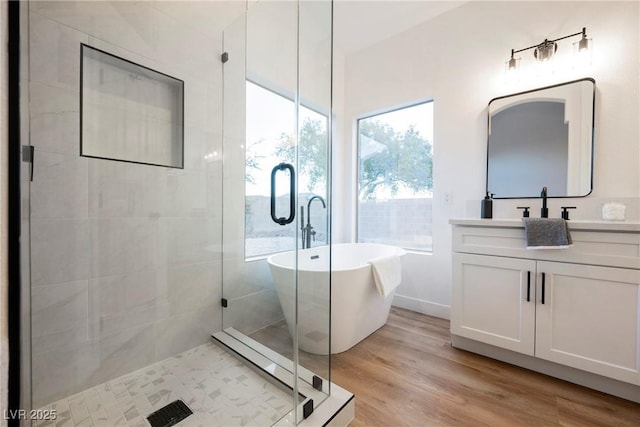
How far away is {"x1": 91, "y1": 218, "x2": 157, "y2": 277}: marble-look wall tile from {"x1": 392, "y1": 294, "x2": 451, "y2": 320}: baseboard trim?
2.21m

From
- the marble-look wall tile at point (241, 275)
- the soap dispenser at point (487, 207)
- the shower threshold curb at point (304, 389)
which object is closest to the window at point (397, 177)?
the soap dispenser at point (487, 207)

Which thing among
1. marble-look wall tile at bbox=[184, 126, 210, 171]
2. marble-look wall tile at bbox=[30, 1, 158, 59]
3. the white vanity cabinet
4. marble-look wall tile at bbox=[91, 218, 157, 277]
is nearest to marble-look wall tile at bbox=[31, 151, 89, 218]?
marble-look wall tile at bbox=[91, 218, 157, 277]

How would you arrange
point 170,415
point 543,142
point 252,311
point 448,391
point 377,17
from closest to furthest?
point 170,415, point 448,391, point 252,311, point 543,142, point 377,17

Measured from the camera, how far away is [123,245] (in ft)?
4.87

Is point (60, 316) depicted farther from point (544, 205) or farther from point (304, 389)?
point (544, 205)

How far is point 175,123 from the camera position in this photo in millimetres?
1711

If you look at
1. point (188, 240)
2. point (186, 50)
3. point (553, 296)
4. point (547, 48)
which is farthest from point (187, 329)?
point (547, 48)

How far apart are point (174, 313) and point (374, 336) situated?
57.0 inches

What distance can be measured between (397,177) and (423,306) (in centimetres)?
133

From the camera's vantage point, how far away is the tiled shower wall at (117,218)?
123 cm

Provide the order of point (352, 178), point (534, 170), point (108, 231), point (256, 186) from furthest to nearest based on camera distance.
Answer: point (352, 178) → point (534, 170) → point (256, 186) → point (108, 231)

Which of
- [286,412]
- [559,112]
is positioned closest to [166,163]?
[286,412]

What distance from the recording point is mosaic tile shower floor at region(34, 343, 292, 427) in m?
1.20

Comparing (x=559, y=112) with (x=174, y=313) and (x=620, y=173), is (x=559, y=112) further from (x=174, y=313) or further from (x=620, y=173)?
(x=174, y=313)
